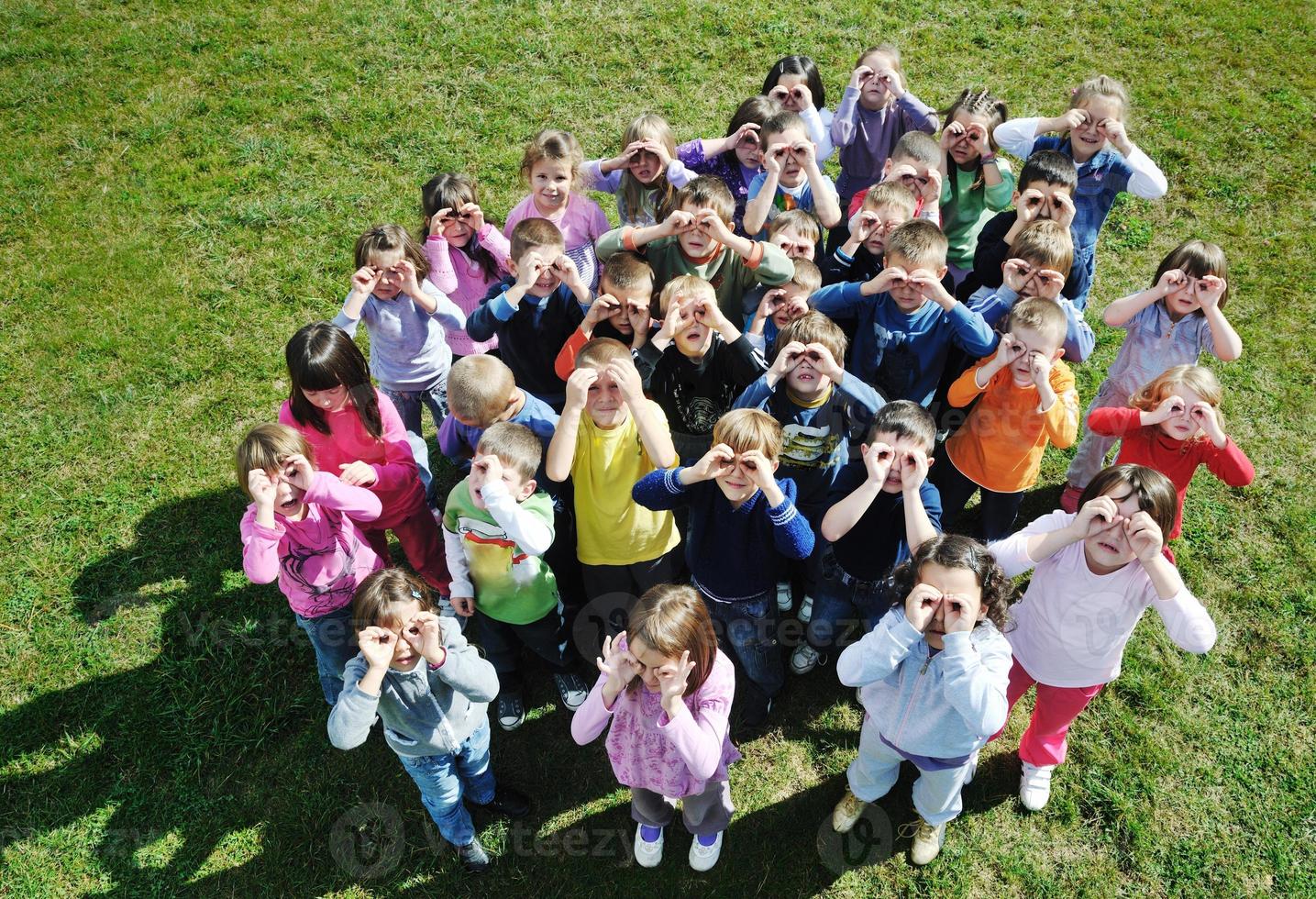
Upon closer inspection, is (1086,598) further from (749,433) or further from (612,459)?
(612,459)

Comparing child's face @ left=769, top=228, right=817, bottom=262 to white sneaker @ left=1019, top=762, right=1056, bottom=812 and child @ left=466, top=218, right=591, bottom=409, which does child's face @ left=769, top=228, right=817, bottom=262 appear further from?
white sneaker @ left=1019, top=762, right=1056, bottom=812

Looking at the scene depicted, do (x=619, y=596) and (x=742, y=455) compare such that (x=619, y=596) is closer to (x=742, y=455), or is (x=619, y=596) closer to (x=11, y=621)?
(x=742, y=455)

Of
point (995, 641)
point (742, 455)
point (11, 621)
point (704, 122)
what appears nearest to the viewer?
point (995, 641)

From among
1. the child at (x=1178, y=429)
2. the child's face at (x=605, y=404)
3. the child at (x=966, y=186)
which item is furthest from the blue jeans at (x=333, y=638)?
the child at (x=966, y=186)

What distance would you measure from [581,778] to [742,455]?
211cm

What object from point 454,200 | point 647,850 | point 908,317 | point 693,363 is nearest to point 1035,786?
point 647,850

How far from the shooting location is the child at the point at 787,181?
18.4 ft

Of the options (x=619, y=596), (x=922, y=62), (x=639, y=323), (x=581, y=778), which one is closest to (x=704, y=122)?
(x=922, y=62)

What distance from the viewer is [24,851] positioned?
4.57 metres

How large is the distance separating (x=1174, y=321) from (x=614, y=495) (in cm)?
343

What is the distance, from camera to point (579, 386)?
4.23 meters

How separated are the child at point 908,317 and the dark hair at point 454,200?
2215 millimetres

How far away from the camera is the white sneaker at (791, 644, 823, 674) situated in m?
5.10

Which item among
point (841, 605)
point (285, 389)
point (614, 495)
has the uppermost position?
point (614, 495)
